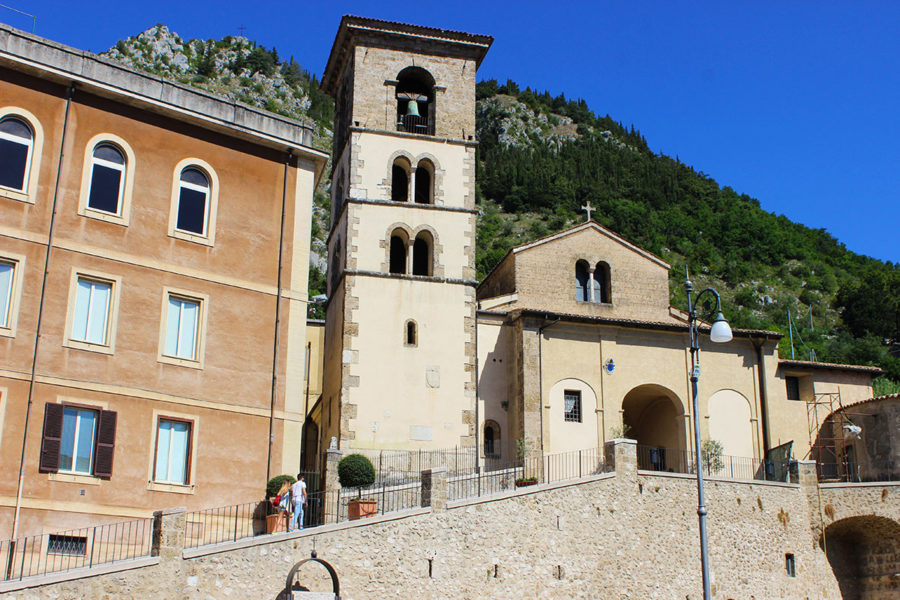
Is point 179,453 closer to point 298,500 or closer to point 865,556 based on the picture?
point 298,500

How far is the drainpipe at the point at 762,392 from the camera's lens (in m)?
36.2

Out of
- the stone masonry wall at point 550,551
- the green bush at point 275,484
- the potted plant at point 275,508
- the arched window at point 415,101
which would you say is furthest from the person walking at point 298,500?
the arched window at point 415,101

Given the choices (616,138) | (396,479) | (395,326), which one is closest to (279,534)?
(396,479)

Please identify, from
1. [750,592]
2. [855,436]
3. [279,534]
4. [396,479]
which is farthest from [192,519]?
[855,436]

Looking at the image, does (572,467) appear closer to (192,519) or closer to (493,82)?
(192,519)

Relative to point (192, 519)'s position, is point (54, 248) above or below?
above

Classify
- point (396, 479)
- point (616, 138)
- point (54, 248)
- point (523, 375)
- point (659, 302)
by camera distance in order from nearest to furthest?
point (54, 248), point (396, 479), point (523, 375), point (659, 302), point (616, 138)

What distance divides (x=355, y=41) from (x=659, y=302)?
14960 mm

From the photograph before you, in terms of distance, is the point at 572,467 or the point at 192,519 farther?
the point at 572,467

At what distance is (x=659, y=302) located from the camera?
3894cm

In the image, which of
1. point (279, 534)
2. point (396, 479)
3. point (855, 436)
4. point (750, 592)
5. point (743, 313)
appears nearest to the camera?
point (279, 534)

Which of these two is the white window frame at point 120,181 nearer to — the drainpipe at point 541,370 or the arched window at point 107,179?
the arched window at point 107,179

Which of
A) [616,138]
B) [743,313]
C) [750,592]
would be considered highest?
[616,138]

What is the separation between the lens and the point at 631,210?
358 feet
